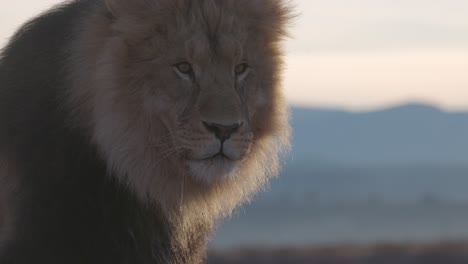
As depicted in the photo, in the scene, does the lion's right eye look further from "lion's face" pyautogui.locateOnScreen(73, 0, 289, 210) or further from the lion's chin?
the lion's chin

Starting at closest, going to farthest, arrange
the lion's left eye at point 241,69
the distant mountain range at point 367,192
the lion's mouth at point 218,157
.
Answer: the lion's mouth at point 218,157, the lion's left eye at point 241,69, the distant mountain range at point 367,192

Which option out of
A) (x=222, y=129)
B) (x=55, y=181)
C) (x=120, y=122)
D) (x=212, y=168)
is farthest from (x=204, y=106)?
(x=55, y=181)

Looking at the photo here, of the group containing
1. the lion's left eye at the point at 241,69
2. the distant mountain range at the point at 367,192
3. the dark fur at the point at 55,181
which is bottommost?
the distant mountain range at the point at 367,192

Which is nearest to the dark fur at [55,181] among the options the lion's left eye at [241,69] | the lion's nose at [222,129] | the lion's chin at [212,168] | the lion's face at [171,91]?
the lion's face at [171,91]

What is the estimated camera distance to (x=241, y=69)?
264 inches

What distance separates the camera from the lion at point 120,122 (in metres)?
6.43

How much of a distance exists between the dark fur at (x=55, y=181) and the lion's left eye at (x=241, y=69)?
75 cm

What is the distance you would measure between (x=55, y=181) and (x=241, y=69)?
1.01 meters

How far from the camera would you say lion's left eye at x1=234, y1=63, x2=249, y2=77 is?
6.68 meters

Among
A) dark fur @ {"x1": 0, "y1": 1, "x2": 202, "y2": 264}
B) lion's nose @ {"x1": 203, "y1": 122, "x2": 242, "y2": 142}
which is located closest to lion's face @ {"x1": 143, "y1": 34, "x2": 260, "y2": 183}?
lion's nose @ {"x1": 203, "y1": 122, "x2": 242, "y2": 142}

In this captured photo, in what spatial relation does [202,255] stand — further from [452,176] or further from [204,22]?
[452,176]

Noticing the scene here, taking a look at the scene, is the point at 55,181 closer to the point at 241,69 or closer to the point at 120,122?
the point at 120,122

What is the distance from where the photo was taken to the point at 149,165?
668cm

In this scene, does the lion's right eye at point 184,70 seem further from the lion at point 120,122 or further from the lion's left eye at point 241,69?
the lion's left eye at point 241,69
